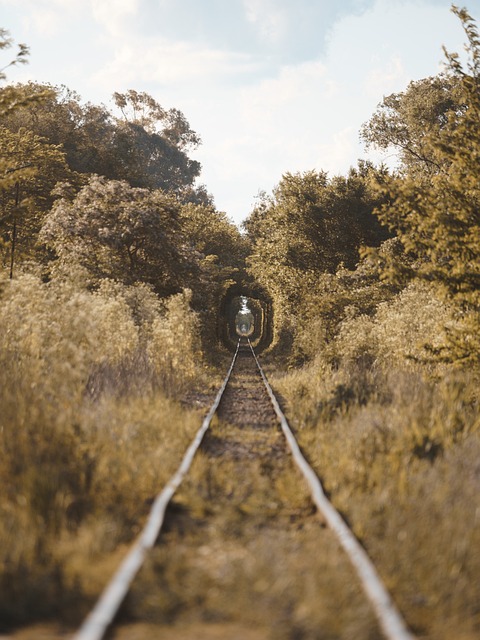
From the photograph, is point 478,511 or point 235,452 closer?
point 478,511

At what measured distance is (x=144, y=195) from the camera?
25844 mm

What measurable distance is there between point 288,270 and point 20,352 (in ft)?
81.9

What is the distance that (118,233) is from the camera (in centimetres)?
2423

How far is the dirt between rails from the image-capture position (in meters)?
3.59

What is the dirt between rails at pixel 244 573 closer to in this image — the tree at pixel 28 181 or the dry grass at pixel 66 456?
the dry grass at pixel 66 456

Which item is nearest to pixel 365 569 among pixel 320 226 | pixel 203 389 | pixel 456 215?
pixel 456 215

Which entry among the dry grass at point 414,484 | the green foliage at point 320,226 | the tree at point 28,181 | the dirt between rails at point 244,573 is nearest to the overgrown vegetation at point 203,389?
the dry grass at point 414,484

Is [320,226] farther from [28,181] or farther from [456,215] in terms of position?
[456,215]

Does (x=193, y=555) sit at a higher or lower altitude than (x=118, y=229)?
lower

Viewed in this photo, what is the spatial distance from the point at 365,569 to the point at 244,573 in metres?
0.78

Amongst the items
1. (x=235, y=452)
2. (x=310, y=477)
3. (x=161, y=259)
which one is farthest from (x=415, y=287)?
(x=310, y=477)

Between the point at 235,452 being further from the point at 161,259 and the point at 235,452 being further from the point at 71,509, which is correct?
the point at 161,259

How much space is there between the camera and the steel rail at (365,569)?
339 cm

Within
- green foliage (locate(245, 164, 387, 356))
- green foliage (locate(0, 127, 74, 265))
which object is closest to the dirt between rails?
green foliage (locate(0, 127, 74, 265))
